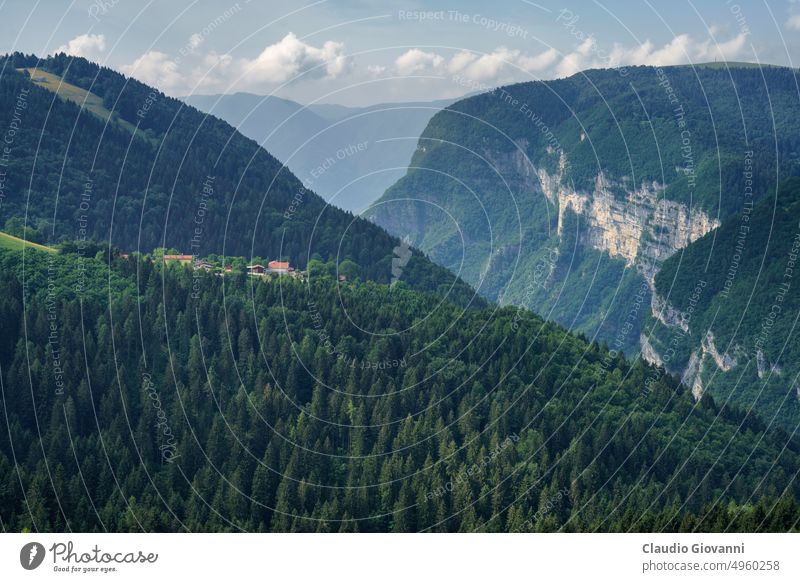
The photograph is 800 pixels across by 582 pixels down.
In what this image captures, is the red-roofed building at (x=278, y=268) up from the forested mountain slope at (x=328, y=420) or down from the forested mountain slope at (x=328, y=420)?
up

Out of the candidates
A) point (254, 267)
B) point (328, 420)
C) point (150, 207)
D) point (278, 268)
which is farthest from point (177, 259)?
point (328, 420)

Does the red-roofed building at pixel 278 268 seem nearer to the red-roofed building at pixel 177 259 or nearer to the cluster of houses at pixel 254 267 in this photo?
the cluster of houses at pixel 254 267

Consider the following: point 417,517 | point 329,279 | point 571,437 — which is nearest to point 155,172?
point 329,279

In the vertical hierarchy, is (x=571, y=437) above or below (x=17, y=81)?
below

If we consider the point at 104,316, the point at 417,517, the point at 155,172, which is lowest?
the point at 417,517

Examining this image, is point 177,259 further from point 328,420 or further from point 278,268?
point 328,420

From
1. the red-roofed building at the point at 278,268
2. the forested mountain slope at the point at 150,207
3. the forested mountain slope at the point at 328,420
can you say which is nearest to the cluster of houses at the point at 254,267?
the red-roofed building at the point at 278,268

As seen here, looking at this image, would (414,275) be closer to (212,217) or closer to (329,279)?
(212,217)

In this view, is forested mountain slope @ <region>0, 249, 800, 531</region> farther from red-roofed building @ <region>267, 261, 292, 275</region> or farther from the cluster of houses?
red-roofed building @ <region>267, 261, 292, 275</region>
